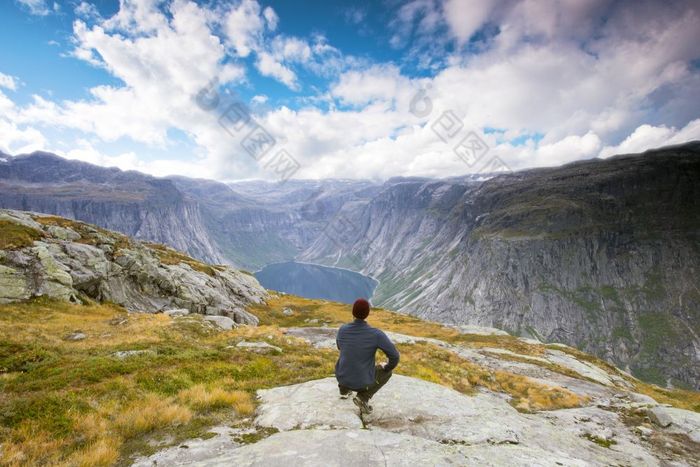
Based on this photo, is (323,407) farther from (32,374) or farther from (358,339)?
(32,374)

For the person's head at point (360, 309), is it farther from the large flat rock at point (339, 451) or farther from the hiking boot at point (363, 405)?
the large flat rock at point (339, 451)

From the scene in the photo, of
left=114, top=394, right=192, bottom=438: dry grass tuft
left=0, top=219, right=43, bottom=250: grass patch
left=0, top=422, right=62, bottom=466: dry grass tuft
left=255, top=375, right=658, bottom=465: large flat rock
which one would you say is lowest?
left=255, top=375, right=658, bottom=465: large flat rock

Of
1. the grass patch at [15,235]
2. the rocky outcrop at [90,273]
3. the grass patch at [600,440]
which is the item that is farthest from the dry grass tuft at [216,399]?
the grass patch at [15,235]

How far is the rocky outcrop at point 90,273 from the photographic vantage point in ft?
105

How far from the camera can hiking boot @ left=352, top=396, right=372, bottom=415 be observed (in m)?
10.7

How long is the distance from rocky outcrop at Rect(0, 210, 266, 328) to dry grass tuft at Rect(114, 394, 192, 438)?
2576cm

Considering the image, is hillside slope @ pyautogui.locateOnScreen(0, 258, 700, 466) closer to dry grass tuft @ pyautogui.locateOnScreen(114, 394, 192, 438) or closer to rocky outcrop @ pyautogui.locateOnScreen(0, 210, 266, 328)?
dry grass tuft @ pyautogui.locateOnScreen(114, 394, 192, 438)

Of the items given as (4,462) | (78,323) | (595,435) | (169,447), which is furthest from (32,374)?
(595,435)

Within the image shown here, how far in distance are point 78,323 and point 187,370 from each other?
60.5 ft

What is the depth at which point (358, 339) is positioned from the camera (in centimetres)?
1070

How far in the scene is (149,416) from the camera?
959 centimetres

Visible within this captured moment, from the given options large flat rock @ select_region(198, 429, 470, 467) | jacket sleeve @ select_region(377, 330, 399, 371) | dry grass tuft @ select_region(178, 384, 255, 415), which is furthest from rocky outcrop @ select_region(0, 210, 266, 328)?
large flat rock @ select_region(198, 429, 470, 467)

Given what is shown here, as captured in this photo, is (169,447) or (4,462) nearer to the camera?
(4,462)

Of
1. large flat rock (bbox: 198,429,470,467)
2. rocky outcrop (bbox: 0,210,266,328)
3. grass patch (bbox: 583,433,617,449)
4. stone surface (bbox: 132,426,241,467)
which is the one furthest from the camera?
rocky outcrop (bbox: 0,210,266,328)
